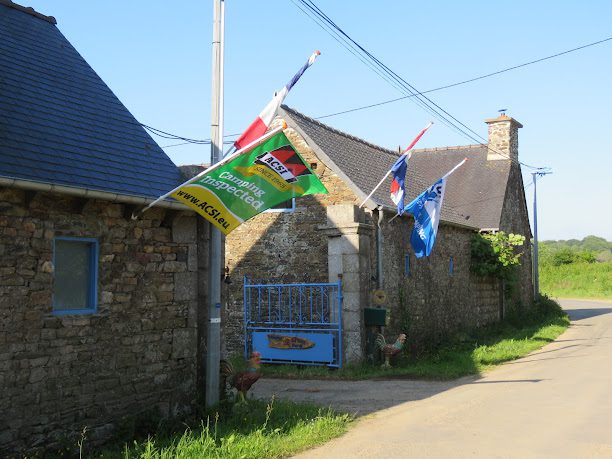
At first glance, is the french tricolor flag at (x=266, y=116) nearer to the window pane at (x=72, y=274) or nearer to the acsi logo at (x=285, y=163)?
the acsi logo at (x=285, y=163)

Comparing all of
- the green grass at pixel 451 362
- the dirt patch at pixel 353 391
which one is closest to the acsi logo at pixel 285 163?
the dirt patch at pixel 353 391

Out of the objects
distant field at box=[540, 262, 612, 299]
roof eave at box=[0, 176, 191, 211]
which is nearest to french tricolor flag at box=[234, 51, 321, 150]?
roof eave at box=[0, 176, 191, 211]

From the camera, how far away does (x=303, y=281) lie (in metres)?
15.2

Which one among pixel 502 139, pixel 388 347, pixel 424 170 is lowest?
pixel 388 347

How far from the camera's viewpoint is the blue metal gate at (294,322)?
13930mm

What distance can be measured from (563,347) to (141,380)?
12126mm

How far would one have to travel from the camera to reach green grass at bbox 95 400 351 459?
6887 millimetres

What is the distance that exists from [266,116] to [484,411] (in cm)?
489

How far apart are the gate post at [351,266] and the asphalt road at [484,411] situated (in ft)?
4.73

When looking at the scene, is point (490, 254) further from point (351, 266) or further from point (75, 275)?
point (75, 275)

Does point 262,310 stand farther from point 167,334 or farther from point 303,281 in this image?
point 167,334

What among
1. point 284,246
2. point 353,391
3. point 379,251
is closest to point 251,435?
point 353,391

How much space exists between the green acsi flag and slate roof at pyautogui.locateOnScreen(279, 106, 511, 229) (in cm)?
641

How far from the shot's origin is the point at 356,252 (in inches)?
542
